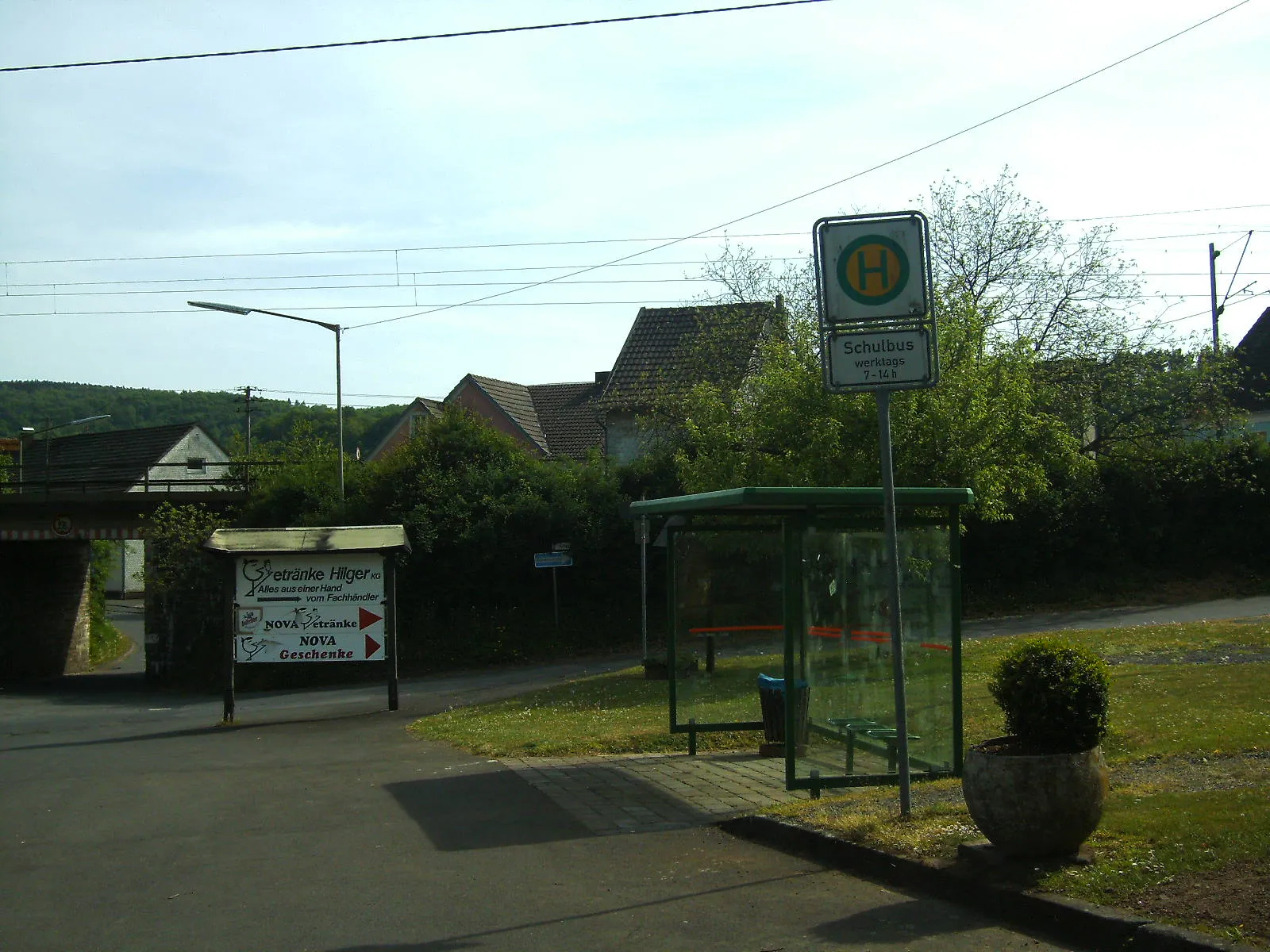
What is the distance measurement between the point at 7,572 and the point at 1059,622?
3145cm

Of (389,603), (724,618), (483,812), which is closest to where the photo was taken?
(483,812)

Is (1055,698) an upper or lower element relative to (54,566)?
lower

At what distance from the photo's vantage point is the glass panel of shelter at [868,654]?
8.81 m

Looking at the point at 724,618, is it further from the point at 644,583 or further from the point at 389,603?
the point at 644,583

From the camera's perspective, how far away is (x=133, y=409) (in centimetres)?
10444

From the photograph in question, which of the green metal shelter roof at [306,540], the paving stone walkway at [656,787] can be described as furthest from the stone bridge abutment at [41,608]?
the paving stone walkway at [656,787]

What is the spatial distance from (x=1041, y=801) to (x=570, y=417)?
162 feet

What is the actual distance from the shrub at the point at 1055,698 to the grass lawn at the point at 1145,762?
551 mm

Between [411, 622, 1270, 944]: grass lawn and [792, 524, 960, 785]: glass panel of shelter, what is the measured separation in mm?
346

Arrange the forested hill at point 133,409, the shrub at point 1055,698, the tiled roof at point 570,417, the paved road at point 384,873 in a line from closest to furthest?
the paved road at point 384,873 < the shrub at point 1055,698 < the tiled roof at point 570,417 < the forested hill at point 133,409

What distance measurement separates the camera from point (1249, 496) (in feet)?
105

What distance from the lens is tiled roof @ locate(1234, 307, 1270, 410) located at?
148ft

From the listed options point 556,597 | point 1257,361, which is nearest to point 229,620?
point 556,597

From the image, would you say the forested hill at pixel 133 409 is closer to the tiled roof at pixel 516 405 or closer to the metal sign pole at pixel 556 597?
the tiled roof at pixel 516 405
